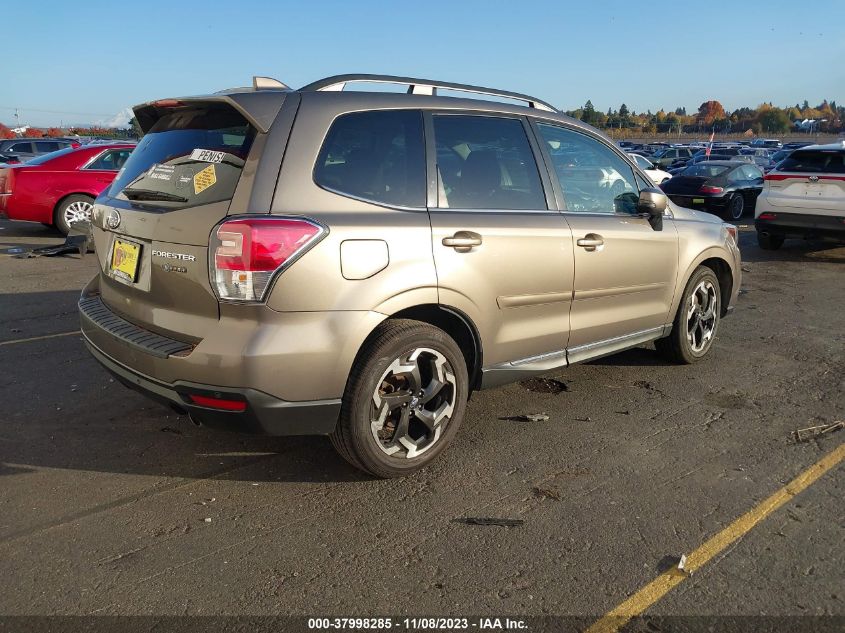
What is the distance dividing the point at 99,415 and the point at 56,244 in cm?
837

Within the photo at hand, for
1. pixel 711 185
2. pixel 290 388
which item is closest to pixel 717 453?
pixel 290 388

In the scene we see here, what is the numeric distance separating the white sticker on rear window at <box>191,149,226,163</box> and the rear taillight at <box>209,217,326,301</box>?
1.34ft

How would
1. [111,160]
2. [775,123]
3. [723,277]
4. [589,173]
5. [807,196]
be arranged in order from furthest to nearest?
1. [775,123]
2. [111,160]
3. [807,196]
4. [723,277]
5. [589,173]

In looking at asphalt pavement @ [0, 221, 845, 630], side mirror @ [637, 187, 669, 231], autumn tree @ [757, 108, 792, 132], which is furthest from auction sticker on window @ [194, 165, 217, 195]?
autumn tree @ [757, 108, 792, 132]

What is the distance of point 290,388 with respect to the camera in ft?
9.98

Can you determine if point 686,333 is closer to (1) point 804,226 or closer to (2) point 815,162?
(1) point 804,226

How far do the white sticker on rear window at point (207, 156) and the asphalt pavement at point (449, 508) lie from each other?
1.56 meters

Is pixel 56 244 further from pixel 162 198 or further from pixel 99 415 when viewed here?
pixel 162 198

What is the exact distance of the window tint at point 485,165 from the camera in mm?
3674

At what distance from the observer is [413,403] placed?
11.5 ft

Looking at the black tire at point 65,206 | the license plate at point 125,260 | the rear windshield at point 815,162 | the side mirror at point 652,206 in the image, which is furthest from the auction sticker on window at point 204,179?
the rear windshield at point 815,162

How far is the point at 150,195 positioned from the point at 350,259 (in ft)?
3.63

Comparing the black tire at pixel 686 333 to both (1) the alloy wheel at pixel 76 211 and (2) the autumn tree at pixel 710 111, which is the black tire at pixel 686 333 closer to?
(1) the alloy wheel at pixel 76 211

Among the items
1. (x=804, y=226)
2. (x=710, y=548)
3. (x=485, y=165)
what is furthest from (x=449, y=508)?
(x=804, y=226)
